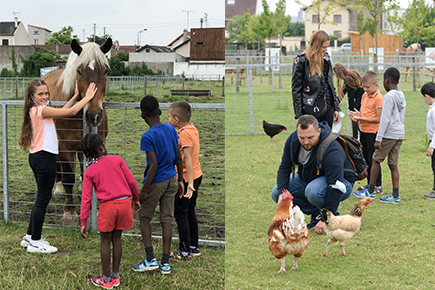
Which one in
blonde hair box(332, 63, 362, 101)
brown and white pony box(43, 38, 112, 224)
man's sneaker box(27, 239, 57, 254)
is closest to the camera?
man's sneaker box(27, 239, 57, 254)

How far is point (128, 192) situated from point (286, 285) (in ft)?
4.71

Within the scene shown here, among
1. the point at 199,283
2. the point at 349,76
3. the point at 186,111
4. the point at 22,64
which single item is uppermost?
the point at 22,64

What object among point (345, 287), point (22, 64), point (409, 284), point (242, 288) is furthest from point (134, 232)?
point (22, 64)

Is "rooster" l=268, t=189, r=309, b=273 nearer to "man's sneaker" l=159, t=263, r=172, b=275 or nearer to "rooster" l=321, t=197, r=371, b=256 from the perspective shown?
"rooster" l=321, t=197, r=371, b=256

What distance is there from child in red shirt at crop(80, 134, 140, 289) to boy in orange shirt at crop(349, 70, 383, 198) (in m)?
3.49

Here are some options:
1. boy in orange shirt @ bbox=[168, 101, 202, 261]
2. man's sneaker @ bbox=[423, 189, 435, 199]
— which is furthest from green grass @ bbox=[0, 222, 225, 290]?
man's sneaker @ bbox=[423, 189, 435, 199]

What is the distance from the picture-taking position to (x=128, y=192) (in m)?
3.43

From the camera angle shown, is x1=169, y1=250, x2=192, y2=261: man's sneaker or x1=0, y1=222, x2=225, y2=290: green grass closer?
x1=0, y1=222, x2=225, y2=290: green grass

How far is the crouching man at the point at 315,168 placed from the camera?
3811 mm

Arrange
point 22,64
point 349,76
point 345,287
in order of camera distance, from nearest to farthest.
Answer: point 345,287 → point 349,76 → point 22,64

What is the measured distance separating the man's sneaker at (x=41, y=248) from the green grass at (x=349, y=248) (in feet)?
5.53

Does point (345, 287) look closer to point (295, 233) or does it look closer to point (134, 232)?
point (295, 233)

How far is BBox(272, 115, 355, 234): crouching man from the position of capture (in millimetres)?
3811

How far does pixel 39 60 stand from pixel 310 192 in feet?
32.9
